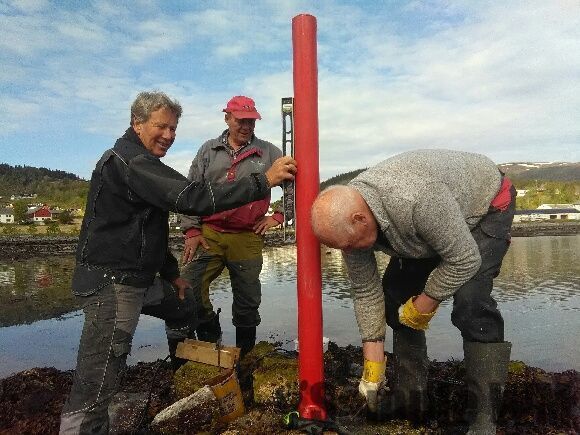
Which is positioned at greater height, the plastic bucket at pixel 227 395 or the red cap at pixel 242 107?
the red cap at pixel 242 107

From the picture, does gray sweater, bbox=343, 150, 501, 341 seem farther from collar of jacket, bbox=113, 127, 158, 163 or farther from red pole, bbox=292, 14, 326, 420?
collar of jacket, bbox=113, 127, 158, 163

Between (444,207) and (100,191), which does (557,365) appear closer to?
(444,207)

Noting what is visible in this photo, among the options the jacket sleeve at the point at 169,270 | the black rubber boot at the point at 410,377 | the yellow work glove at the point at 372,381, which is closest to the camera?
the yellow work glove at the point at 372,381

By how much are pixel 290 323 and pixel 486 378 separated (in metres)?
6.37

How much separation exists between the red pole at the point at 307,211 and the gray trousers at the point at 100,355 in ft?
3.90

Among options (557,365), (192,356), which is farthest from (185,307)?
(557,365)

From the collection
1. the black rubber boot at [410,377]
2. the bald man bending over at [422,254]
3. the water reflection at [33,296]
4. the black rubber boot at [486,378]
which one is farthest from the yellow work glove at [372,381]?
the water reflection at [33,296]

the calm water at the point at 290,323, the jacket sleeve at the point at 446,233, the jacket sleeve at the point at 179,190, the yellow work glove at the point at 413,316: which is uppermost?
the jacket sleeve at the point at 179,190

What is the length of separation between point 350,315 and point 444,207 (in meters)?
7.72

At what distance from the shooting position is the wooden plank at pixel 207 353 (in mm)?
4129

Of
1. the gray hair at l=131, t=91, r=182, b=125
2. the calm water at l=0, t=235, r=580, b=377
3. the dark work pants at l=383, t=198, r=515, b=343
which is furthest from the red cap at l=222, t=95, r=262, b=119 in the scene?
the calm water at l=0, t=235, r=580, b=377

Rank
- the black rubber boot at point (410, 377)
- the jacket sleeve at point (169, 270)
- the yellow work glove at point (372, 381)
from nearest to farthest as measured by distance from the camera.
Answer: the yellow work glove at point (372, 381)
the black rubber boot at point (410, 377)
the jacket sleeve at point (169, 270)

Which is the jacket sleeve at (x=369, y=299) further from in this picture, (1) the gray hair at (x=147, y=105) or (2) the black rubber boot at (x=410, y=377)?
(1) the gray hair at (x=147, y=105)

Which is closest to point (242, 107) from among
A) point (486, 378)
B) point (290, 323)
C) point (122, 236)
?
point (122, 236)
